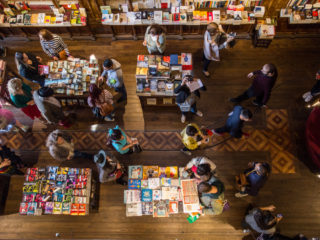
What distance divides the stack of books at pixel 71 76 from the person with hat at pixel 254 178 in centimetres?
447

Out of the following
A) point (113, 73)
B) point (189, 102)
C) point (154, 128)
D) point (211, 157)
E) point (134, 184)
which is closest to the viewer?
point (134, 184)

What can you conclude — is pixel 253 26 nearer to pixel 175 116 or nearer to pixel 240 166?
pixel 175 116

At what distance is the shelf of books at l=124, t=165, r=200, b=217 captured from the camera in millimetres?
5346

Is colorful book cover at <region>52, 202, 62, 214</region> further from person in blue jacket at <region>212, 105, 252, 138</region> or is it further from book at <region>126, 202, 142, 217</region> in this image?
person in blue jacket at <region>212, 105, 252, 138</region>

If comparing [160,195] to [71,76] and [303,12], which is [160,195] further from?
[303,12]

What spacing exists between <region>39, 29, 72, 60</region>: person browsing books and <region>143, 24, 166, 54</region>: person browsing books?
2282mm

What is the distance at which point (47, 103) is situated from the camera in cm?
531

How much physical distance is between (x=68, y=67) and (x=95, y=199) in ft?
11.8

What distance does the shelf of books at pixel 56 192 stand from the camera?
539cm

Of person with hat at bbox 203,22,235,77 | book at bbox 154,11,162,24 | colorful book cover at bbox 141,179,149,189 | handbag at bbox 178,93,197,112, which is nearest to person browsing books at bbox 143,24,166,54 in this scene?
book at bbox 154,11,162,24

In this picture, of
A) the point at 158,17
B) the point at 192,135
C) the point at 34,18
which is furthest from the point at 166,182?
the point at 34,18

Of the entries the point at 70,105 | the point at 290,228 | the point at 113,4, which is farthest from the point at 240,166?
the point at 113,4

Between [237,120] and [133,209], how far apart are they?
3.13m

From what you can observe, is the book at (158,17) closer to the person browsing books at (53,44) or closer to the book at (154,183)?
the person browsing books at (53,44)
